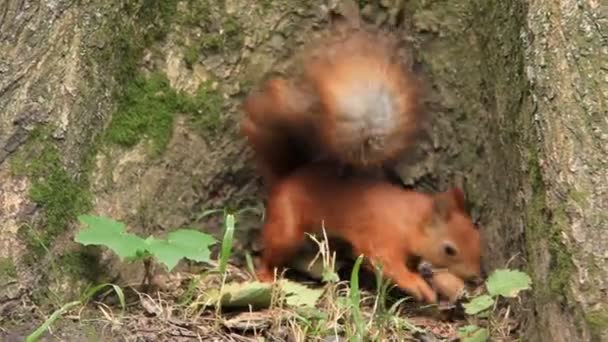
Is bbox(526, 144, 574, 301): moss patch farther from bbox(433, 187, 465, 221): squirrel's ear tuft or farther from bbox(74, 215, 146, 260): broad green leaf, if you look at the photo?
bbox(74, 215, 146, 260): broad green leaf

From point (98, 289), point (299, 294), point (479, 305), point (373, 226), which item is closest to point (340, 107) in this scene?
point (373, 226)

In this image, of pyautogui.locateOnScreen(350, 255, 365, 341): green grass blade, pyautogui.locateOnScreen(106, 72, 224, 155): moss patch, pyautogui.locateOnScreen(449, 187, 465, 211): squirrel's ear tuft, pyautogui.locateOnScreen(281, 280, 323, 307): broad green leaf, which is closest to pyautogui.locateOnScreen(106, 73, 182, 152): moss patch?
pyautogui.locateOnScreen(106, 72, 224, 155): moss patch

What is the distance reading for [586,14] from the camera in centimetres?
313

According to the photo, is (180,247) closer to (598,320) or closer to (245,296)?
(245,296)

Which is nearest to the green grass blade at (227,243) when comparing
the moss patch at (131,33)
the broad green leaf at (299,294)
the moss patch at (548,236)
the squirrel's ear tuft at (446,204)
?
the broad green leaf at (299,294)

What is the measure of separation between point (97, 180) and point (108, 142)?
4.1 inches

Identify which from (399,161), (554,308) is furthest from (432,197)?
(554,308)

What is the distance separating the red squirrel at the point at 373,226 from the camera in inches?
135

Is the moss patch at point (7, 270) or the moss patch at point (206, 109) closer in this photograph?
the moss patch at point (7, 270)

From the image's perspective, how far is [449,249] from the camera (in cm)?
345

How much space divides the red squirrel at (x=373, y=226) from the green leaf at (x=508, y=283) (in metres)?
0.31

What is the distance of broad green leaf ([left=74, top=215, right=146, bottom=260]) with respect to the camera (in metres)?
3.06

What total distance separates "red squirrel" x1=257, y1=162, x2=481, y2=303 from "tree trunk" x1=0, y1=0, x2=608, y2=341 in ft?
0.39

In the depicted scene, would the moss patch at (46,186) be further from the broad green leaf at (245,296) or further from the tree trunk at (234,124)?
the broad green leaf at (245,296)
